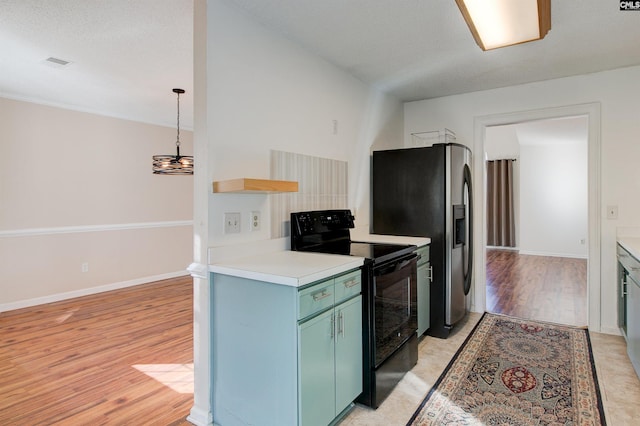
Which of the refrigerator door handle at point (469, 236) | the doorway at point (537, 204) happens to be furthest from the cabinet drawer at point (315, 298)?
the doorway at point (537, 204)

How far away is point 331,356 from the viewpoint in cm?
181

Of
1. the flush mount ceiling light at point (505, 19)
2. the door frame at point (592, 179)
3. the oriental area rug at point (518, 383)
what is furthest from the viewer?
the door frame at point (592, 179)

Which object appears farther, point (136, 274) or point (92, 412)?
point (136, 274)

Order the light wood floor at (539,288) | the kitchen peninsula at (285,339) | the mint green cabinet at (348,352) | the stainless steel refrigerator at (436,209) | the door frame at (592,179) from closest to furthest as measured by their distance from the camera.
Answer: the kitchen peninsula at (285,339) < the mint green cabinet at (348,352) < the stainless steel refrigerator at (436,209) < the door frame at (592,179) < the light wood floor at (539,288)

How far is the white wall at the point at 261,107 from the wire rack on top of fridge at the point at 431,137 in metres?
1.18

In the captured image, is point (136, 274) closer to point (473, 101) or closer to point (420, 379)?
point (420, 379)

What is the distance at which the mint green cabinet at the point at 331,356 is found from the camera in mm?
1646

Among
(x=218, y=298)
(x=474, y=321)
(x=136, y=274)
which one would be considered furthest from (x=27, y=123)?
(x=474, y=321)

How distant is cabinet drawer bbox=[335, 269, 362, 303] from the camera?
188 centimetres

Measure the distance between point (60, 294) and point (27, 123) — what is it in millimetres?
2090

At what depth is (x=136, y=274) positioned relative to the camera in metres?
5.18

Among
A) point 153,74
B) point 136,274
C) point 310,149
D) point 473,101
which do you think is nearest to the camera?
point 310,149

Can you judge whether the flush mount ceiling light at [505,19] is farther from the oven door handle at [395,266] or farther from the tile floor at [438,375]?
the tile floor at [438,375]

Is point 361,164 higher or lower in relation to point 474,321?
higher
